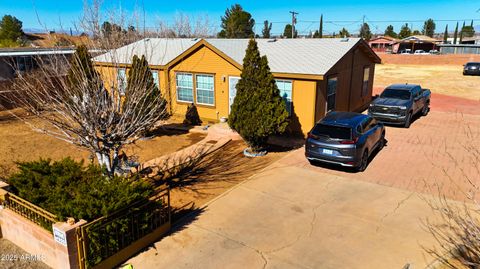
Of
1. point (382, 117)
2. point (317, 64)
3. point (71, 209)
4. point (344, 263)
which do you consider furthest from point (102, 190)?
point (382, 117)

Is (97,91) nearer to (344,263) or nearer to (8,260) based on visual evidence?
(8,260)

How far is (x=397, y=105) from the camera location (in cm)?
1717

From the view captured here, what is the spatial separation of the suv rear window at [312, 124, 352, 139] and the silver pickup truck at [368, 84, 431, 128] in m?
6.98

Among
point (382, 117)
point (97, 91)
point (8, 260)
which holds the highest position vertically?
point (97, 91)

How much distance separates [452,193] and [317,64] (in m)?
7.65

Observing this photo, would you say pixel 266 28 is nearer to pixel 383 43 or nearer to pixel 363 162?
pixel 383 43

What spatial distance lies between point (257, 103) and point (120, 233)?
736 centimetres

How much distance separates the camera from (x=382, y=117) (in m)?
17.5

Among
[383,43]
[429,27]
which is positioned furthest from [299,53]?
[429,27]

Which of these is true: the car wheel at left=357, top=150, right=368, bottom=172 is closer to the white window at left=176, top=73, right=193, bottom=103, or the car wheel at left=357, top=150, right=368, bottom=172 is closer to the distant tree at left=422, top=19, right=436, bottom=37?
the white window at left=176, top=73, right=193, bottom=103

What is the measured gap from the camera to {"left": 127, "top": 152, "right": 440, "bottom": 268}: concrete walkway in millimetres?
7270

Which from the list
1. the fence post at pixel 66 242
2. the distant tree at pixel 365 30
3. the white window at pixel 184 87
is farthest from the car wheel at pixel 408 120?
the distant tree at pixel 365 30

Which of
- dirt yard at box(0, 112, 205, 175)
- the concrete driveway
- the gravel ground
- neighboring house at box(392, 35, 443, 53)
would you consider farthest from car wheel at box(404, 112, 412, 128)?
neighboring house at box(392, 35, 443, 53)

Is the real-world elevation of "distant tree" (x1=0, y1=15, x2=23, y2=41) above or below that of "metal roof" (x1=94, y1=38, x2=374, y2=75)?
above
